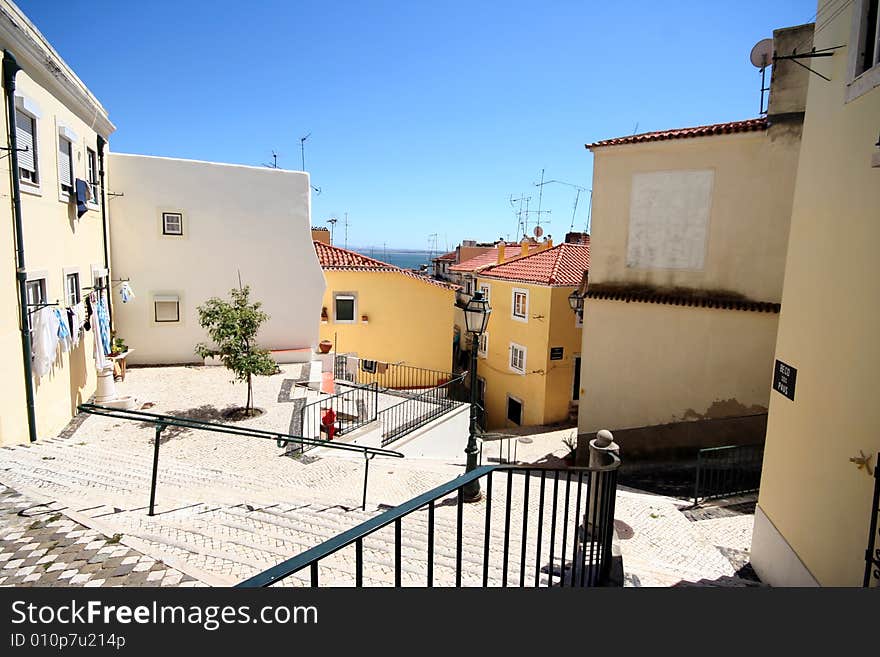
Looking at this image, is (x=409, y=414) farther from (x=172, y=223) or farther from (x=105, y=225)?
(x=105, y=225)

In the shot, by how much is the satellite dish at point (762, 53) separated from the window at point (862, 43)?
7.50 metres

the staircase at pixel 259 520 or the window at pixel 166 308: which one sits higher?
the window at pixel 166 308

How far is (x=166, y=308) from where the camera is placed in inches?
611

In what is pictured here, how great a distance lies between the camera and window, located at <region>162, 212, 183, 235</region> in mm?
15258

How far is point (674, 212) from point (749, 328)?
3.34 m

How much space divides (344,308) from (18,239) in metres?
13.4

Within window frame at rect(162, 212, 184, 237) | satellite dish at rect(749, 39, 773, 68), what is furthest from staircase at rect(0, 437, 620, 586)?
satellite dish at rect(749, 39, 773, 68)

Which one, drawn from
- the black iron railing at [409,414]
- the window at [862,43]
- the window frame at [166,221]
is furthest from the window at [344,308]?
the window at [862,43]

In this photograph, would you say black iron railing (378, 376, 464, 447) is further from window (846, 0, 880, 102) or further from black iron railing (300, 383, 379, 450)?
window (846, 0, 880, 102)

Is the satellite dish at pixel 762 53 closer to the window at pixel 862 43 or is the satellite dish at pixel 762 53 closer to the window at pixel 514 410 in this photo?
the window at pixel 862 43

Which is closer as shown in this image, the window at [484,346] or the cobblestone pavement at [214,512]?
the cobblestone pavement at [214,512]

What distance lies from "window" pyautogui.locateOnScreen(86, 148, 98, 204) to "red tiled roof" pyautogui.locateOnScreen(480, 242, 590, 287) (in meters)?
15.4

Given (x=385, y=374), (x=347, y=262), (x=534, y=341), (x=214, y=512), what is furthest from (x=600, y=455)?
(x=347, y=262)

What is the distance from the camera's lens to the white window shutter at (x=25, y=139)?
821 cm
